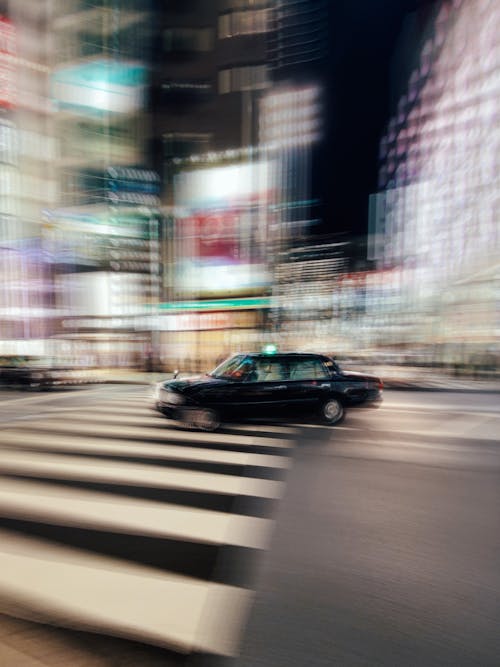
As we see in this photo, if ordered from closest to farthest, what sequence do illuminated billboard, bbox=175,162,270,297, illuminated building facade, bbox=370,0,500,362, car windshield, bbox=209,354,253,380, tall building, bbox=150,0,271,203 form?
car windshield, bbox=209,354,253,380 → illuminated billboard, bbox=175,162,270,297 → tall building, bbox=150,0,271,203 → illuminated building facade, bbox=370,0,500,362

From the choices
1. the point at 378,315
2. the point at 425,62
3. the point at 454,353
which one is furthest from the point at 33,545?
the point at 425,62

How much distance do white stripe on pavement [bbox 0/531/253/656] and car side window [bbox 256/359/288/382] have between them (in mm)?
5541

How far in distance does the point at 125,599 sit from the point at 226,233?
27.5 m

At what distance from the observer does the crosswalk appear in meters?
3.01

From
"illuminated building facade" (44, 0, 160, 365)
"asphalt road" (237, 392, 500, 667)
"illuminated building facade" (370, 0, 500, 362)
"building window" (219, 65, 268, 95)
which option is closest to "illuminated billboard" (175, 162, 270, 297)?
"illuminated building facade" (44, 0, 160, 365)

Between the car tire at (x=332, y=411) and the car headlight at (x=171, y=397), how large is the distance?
2701 millimetres

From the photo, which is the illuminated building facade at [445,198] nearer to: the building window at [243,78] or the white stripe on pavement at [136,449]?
the building window at [243,78]

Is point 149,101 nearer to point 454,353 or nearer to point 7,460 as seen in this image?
point 454,353

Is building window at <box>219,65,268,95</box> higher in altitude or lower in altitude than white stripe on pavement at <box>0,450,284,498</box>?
higher

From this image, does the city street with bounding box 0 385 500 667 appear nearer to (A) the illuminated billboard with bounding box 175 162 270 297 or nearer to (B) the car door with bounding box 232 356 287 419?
(B) the car door with bounding box 232 356 287 419

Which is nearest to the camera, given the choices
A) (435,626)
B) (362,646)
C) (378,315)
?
(362,646)

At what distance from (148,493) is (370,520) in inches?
92.1

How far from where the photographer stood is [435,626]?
2.87m

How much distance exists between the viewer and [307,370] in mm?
9430
